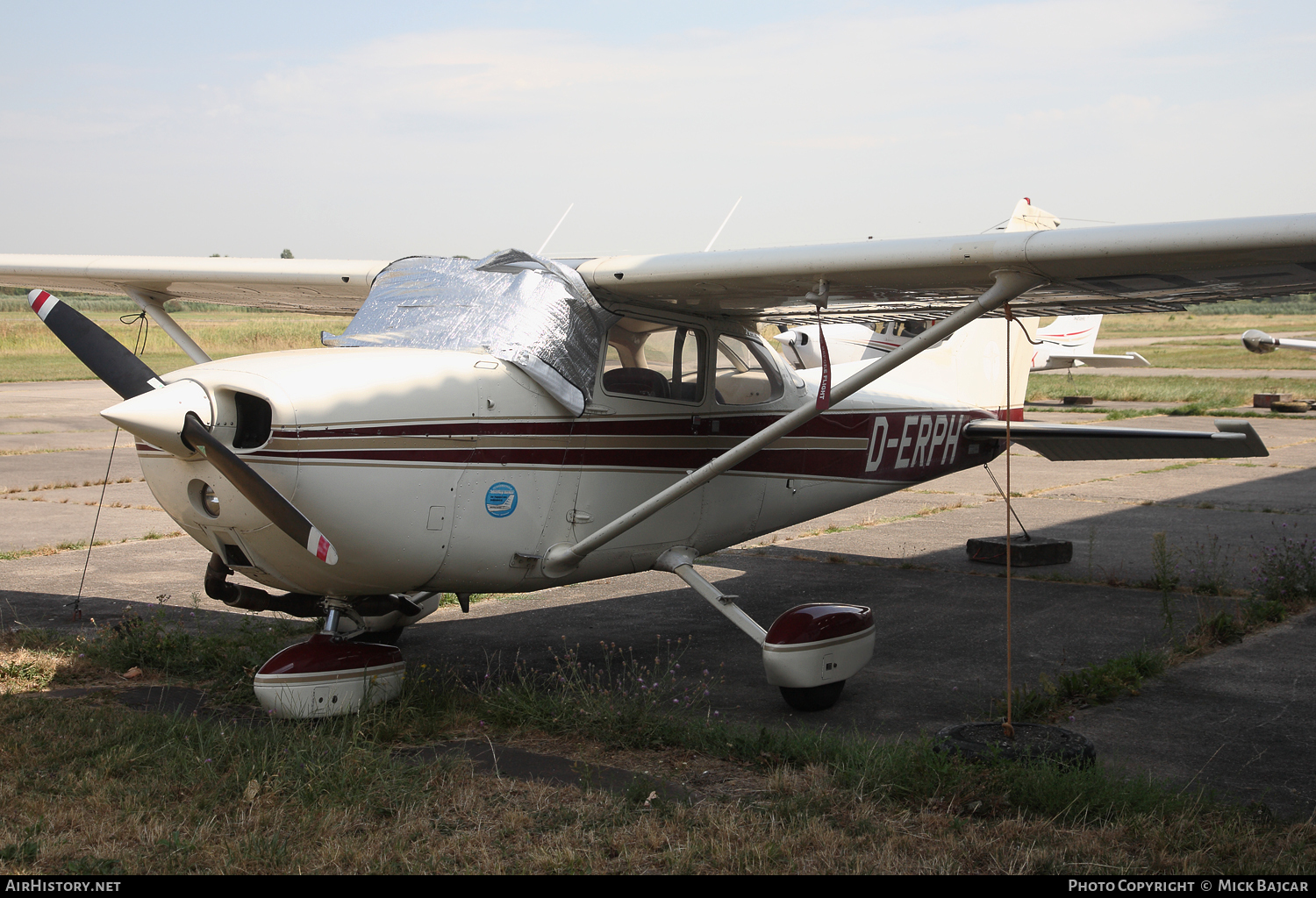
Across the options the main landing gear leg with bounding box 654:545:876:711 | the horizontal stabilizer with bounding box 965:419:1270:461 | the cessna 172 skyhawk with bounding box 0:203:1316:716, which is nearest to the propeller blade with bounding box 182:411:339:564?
the cessna 172 skyhawk with bounding box 0:203:1316:716

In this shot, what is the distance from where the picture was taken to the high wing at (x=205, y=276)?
707 cm

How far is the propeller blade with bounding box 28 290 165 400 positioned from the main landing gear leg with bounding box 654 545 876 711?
301cm

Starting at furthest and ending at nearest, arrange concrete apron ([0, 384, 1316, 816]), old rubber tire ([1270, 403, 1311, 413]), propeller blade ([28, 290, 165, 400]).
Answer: old rubber tire ([1270, 403, 1311, 413])
concrete apron ([0, 384, 1316, 816])
propeller blade ([28, 290, 165, 400])

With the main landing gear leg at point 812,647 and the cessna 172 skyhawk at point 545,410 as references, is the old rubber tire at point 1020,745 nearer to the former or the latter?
the main landing gear leg at point 812,647

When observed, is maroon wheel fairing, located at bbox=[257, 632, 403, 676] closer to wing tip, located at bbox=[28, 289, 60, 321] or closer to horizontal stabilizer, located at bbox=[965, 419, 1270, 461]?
wing tip, located at bbox=[28, 289, 60, 321]

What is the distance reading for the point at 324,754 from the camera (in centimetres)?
448

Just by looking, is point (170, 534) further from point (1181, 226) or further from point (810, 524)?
point (1181, 226)

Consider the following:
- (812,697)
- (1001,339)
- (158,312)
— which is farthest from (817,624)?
(158,312)

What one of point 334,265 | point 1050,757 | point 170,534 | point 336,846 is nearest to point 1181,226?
point 1050,757

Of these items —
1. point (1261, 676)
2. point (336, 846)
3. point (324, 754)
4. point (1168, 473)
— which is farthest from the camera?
point (1168, 473)

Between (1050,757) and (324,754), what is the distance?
3.00m

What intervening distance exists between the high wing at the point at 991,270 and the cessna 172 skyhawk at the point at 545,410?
0.05ft

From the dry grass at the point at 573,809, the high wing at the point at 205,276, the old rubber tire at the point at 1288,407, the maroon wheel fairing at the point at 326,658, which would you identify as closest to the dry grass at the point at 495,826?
the dry grass at the point at 573,809

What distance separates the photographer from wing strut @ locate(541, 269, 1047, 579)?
4.98m
